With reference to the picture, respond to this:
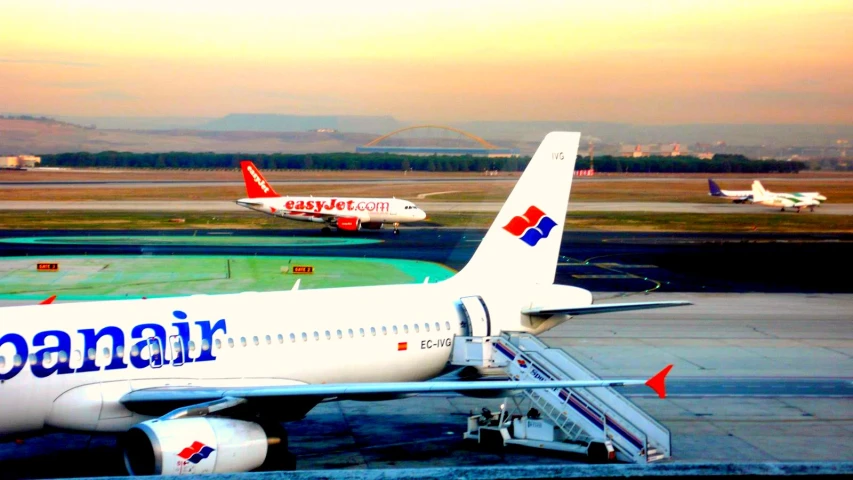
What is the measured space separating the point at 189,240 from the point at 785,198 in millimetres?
60285

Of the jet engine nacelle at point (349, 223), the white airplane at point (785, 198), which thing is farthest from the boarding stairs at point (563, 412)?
the white airplane at point (785, 198)

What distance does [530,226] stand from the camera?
28344 millimetres

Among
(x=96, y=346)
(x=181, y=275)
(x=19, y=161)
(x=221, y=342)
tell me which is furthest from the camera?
(x=19, y=161)

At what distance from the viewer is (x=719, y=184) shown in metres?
115

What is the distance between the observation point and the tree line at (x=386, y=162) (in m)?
109

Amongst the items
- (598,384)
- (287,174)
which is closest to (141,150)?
(287,174)

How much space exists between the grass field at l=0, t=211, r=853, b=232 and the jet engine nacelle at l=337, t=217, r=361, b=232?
68.0 inches

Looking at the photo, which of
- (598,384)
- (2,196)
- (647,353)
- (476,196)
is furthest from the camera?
(2,196)

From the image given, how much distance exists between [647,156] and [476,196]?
3186 cm

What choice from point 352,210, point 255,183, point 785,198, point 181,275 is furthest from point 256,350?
point 785,198

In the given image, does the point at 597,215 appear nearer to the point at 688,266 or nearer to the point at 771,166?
the point at 771,166

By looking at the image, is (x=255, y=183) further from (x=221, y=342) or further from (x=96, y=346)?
(x=96, y=346)

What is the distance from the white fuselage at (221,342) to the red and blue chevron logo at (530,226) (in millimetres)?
1543

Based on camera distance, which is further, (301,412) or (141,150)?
(141,150)
